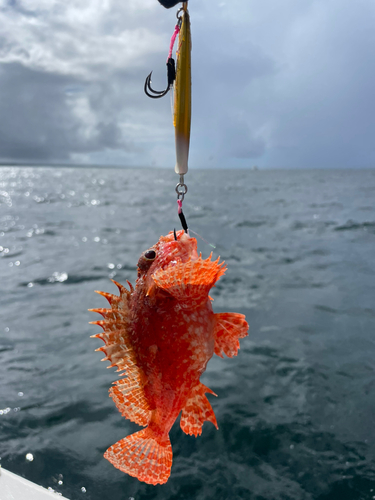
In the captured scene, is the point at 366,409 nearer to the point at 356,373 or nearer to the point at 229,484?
the point at 356,373

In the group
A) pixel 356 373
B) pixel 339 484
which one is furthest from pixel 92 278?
pixel 339 484

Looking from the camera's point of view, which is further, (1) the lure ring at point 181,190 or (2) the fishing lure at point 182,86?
Result: (1) the lure ring at point 181,190

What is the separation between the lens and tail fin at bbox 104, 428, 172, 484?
8.02 feet

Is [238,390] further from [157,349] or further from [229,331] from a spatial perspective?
[157,349]

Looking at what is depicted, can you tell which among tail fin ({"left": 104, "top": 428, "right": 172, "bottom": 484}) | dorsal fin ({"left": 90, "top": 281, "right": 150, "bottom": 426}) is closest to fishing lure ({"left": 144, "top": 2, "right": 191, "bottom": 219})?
dorsal fin ({"left": 90, "top": 281, "right": 150, "bottom": 426})

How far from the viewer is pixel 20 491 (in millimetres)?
3922

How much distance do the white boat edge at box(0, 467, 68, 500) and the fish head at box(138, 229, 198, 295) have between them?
3.06 metres

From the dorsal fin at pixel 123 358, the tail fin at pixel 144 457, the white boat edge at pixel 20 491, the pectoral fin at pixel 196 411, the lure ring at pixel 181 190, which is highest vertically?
the lure ring at pixel 181 190

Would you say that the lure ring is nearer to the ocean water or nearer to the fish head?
the fish head

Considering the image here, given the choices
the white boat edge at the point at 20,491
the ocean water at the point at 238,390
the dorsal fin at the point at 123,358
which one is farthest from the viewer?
the ocean water at the point at 238,390

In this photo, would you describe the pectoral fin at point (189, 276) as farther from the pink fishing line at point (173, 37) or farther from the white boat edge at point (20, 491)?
the white boat edge at point (20, 491)

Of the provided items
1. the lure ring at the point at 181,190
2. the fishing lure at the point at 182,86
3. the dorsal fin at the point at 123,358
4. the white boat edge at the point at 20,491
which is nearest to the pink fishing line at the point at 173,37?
the fishing lure at the point at 182,86

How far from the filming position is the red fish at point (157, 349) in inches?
97.7

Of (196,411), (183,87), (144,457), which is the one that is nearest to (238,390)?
(196,411)
